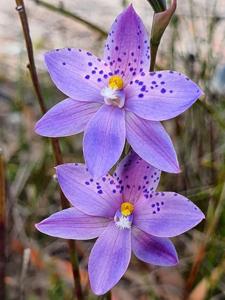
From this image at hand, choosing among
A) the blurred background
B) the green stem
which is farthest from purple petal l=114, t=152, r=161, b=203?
the blurred background

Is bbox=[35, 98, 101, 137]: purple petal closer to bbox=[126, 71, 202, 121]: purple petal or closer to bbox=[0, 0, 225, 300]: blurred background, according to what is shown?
bbox=[126, 71, 202, 121]: purple petal

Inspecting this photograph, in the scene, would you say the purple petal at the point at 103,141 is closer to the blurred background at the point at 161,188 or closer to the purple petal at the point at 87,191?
the purple petal at the point at 87,191

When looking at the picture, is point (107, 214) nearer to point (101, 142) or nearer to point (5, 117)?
point (101, 142)

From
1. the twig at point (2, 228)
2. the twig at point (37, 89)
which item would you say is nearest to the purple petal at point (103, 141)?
the twig at point (37, 89)

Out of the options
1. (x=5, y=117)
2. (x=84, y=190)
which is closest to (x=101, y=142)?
(x=84, y=190)

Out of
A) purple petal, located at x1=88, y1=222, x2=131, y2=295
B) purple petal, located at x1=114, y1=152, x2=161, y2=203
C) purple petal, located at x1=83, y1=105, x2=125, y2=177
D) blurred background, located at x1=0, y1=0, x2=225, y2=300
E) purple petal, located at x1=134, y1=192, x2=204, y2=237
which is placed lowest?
blurred background, located at x1=0, y1=0, x2=225, y2=300

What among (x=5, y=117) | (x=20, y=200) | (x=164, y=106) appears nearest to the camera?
(x=164, y=106)

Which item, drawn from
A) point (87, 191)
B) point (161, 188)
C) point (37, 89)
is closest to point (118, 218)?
point (87, 191)

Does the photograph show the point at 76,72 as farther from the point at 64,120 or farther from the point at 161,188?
the point at 161,188
